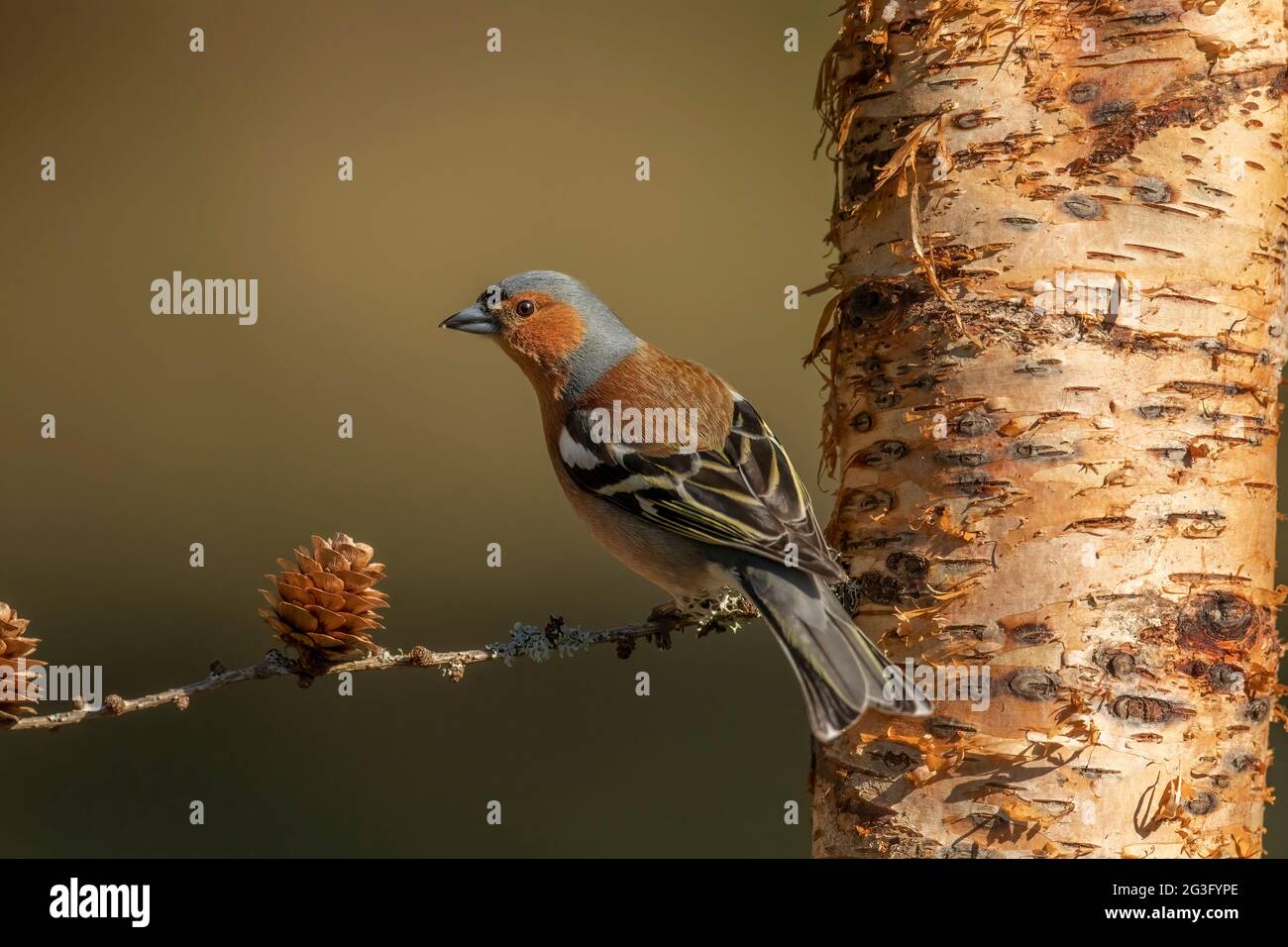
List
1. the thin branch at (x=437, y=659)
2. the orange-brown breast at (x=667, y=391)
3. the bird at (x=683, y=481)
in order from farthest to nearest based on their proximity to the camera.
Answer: the orange-brown breast at (x=667, y=391) < the bird at (x=683, y=481) < the thin branch at (x=437, y=659)

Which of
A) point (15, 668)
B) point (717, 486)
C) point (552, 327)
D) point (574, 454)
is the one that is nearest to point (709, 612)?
point (717, 486)

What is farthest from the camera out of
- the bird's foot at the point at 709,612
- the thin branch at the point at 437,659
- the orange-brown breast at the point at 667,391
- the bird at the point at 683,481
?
the orange-brown breast at the point at 667,391

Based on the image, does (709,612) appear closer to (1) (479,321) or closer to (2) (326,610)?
(2) (326,610)

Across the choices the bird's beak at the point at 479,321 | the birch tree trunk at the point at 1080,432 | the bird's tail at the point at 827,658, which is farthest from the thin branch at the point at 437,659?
the bird's beak at the point at 479,321

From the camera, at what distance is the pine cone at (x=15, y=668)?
1849 mm

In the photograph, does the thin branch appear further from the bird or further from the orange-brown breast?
the orange-brown breast

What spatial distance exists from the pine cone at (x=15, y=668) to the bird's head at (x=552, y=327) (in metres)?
1.47

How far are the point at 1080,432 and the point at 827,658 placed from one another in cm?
56

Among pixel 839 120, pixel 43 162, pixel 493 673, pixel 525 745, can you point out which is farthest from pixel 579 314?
pixel 43 162

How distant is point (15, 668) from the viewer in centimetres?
188

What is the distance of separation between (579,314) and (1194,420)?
61.2 inches

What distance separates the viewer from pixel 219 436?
699cm

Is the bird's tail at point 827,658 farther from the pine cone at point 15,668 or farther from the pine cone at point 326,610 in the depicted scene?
the pine cone at point 15,668

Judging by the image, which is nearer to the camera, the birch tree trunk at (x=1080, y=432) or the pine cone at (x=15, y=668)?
the pine cone at (x=15, y=668)
